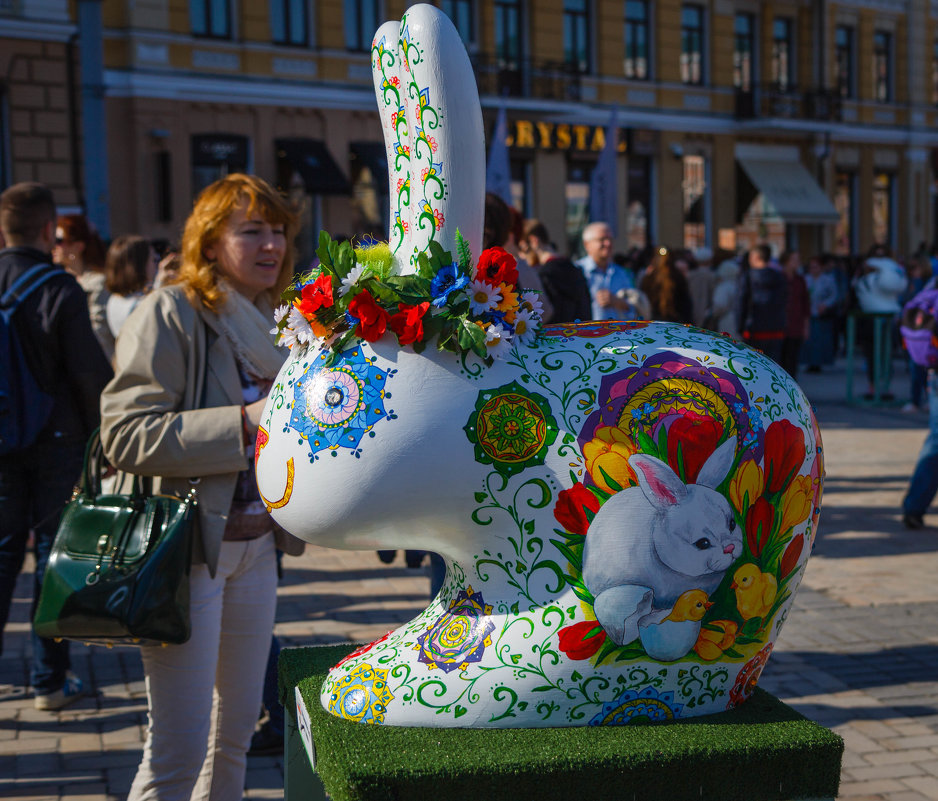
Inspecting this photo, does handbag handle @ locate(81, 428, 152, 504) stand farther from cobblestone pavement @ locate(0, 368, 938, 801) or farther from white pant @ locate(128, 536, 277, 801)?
cobblestone pavement @ locate(0, 368, 938, 801)

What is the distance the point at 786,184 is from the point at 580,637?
2514 cm

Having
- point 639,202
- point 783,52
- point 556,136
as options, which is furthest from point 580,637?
point 783,52

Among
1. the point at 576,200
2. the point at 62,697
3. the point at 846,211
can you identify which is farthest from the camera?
the point at 846,211

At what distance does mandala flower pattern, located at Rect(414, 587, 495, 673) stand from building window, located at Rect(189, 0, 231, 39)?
1793 centimetres

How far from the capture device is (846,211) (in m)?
27.8

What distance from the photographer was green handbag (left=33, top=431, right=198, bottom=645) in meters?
2.66

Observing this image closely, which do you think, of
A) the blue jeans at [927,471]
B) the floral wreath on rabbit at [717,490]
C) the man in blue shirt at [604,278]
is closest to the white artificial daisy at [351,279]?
the floral wreath on rabbit at [717,490]

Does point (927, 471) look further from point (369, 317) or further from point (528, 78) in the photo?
point (528, 78)

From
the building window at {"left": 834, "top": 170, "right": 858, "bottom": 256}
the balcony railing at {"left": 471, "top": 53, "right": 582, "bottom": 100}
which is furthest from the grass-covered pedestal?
the building window at {"left": 834, "top": 170, "right": 858, "bottom": 256}

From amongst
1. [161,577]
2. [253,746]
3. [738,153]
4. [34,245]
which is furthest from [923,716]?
[738,153]

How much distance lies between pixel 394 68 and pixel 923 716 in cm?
342

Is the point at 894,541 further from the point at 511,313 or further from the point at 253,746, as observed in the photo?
the point at 511,313

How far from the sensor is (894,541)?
7.02 metres

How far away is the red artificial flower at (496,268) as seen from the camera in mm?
2027
